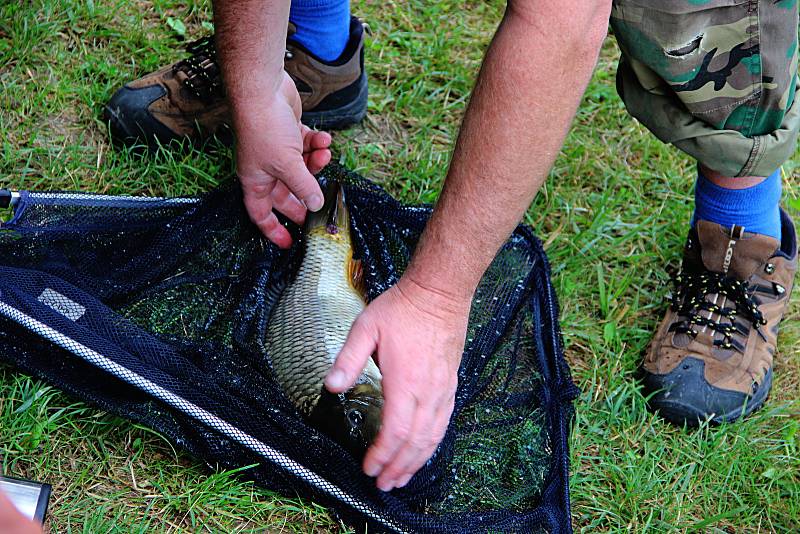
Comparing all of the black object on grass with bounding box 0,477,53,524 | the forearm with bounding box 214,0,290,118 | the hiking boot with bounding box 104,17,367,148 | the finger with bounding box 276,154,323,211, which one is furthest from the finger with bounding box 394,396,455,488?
the hiking boot with bounding box 104,17,367,148

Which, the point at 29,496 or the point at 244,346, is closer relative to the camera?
the point at 29,496

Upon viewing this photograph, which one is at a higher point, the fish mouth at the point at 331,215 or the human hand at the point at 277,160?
the human hand at the point at 277,160

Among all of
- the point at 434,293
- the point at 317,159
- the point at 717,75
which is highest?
the point at 717,75

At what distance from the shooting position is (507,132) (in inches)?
56.7

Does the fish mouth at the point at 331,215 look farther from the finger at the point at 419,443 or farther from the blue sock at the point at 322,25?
the finger at the point at 419,443

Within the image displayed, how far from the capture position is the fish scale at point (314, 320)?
6.41ft

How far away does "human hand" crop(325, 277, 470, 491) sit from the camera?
1.46 metres

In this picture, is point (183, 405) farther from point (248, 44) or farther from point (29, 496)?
point (248, 44)

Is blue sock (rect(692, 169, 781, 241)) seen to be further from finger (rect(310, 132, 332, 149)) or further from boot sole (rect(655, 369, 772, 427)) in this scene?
finger (rect(310, 132, 332, 149))

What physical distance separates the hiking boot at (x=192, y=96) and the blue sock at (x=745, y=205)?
1.20 m

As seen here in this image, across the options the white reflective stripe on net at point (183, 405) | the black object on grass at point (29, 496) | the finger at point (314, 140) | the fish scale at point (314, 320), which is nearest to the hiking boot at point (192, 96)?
the finger at point (314, 140)

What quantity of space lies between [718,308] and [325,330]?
1179 millimetres

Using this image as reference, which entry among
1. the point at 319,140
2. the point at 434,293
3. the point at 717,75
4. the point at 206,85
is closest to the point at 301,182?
the point at 319,140

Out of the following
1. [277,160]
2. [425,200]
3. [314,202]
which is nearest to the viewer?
[277,160]
